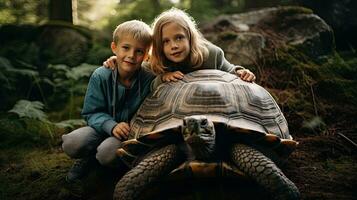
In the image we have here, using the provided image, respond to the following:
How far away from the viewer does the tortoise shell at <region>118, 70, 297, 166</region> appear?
2.89 meters

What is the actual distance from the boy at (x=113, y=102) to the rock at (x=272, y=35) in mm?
2585

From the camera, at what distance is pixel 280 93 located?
507cm

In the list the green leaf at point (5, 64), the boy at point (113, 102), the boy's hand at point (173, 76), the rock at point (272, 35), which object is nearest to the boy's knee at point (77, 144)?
the boy at point (113, 102)

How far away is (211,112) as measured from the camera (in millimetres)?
2963

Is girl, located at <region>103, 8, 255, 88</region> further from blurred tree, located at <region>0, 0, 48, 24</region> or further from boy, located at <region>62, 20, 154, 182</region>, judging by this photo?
blurred tree, located at <region>0, 0, 48, 24</region>

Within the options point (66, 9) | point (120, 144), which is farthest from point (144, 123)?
point (66, 9)

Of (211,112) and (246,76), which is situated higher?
(246,76)

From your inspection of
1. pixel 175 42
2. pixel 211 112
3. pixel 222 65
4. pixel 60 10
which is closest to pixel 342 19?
pixel 222 65

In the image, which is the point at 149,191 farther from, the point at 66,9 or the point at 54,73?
the point at 66,9

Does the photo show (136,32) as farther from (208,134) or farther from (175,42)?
(208,134)

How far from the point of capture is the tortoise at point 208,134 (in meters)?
2.67

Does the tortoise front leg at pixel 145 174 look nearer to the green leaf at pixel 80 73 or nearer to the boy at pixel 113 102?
the boy at pixel 113 102

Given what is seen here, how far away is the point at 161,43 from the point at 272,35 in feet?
11.0

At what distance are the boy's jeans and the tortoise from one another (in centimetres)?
15
